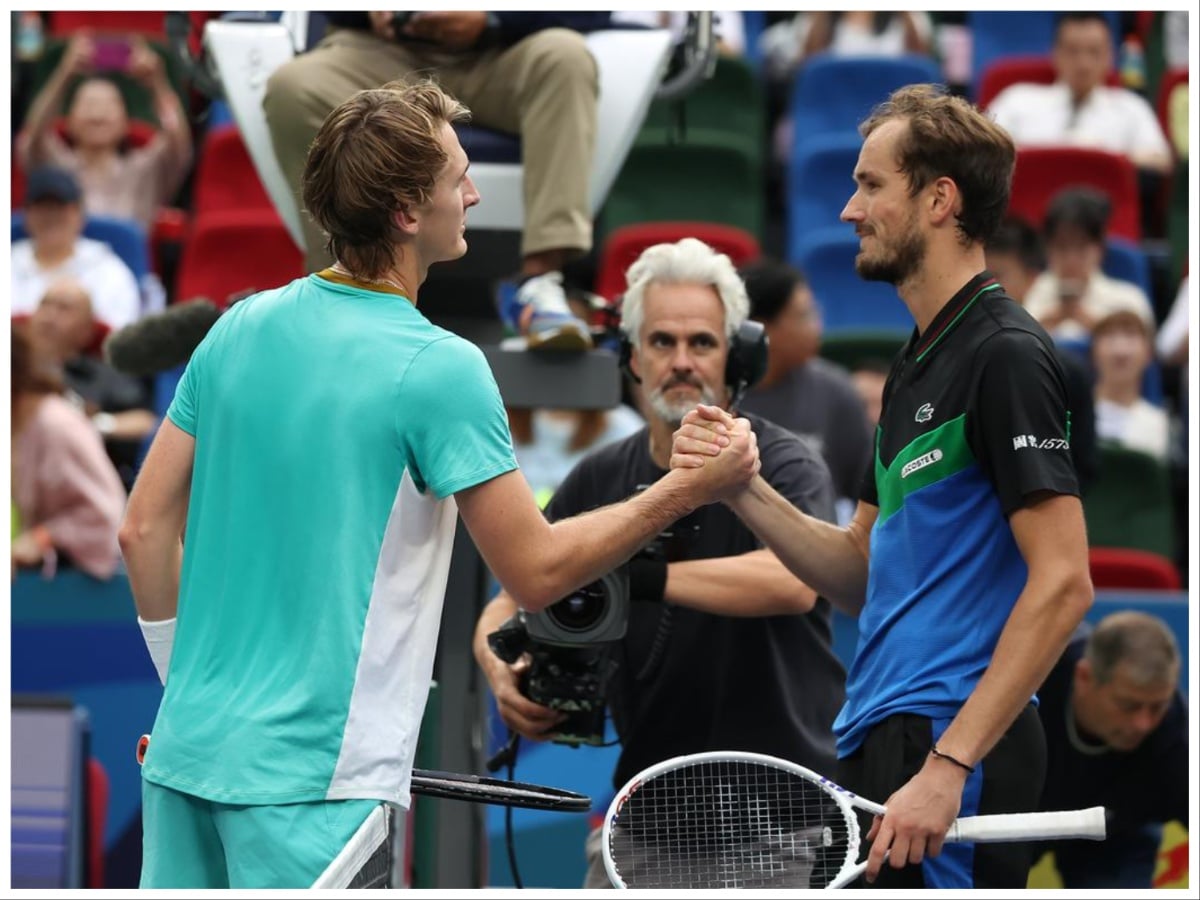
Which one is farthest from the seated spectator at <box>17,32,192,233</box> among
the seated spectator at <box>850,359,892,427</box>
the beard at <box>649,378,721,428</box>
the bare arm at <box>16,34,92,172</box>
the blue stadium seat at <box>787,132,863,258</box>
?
the beard at <box>649,378,721,428</box>

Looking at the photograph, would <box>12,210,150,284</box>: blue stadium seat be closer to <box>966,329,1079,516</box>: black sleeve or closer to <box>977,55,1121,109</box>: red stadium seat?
<box>977,55,1121,109</box>: red stadium seat

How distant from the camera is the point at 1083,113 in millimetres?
9008

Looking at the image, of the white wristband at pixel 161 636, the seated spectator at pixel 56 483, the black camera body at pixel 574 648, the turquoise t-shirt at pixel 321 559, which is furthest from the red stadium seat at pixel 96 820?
the turquoise t-shirt at pixel 321 559

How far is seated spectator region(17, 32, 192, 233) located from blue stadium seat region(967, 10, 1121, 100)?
12.9 feet

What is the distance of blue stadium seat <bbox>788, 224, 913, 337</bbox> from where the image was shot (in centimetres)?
839

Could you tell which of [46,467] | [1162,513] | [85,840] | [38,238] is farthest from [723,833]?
[38,238]

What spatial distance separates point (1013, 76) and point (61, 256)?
14.4 feet

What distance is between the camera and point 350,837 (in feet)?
8.53

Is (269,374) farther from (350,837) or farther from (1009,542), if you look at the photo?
(1009,542)

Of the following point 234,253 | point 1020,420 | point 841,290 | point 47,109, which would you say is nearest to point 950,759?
point 1020,420

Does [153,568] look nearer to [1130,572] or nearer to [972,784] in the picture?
[972,784]

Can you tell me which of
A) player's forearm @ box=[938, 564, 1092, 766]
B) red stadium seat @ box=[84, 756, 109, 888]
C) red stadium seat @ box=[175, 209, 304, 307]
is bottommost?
red stadium seat @ box=[84, 756, 109, 888]

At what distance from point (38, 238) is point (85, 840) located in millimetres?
3573

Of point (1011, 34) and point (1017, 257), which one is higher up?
point (1011, 34)
